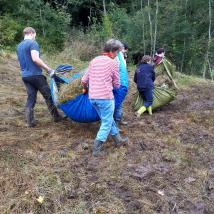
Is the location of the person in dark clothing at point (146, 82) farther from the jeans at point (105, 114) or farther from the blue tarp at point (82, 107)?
the jeans at point (105, 114)

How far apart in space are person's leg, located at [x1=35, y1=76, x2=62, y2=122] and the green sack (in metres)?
1.72

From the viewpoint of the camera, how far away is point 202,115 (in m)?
7.90

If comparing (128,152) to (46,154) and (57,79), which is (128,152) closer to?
(46,154)

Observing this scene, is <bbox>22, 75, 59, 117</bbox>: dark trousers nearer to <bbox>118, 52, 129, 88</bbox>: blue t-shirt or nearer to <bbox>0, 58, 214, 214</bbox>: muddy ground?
<bbox>0, 58, 214, 214</bbox>: muddy ground

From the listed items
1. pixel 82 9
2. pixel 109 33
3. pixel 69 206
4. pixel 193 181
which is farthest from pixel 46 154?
pixel 82 9

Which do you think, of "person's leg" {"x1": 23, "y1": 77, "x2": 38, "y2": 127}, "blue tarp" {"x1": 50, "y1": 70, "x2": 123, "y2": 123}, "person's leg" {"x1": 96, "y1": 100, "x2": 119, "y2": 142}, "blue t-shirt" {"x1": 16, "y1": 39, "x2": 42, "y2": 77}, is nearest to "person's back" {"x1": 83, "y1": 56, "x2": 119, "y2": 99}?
"person's leg" {"x1": 96, "y1": 100, "x2": 119, "y2": 142}

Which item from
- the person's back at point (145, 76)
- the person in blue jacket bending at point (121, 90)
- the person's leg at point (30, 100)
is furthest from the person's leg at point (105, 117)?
the person's back at point (145, 76)

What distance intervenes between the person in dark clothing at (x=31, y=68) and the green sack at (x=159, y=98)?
191 centimetres

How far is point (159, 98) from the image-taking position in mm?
8195

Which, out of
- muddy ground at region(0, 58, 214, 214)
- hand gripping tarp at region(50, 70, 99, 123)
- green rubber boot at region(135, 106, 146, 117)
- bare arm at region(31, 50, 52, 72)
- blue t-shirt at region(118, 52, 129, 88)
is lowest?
green rubber boot at region(135, 106, 146, 117)

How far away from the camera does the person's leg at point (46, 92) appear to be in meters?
6.57

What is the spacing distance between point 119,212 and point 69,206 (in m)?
0.49

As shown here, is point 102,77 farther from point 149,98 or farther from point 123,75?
point 149,98

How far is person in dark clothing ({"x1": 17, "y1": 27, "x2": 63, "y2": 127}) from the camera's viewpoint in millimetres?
6312
